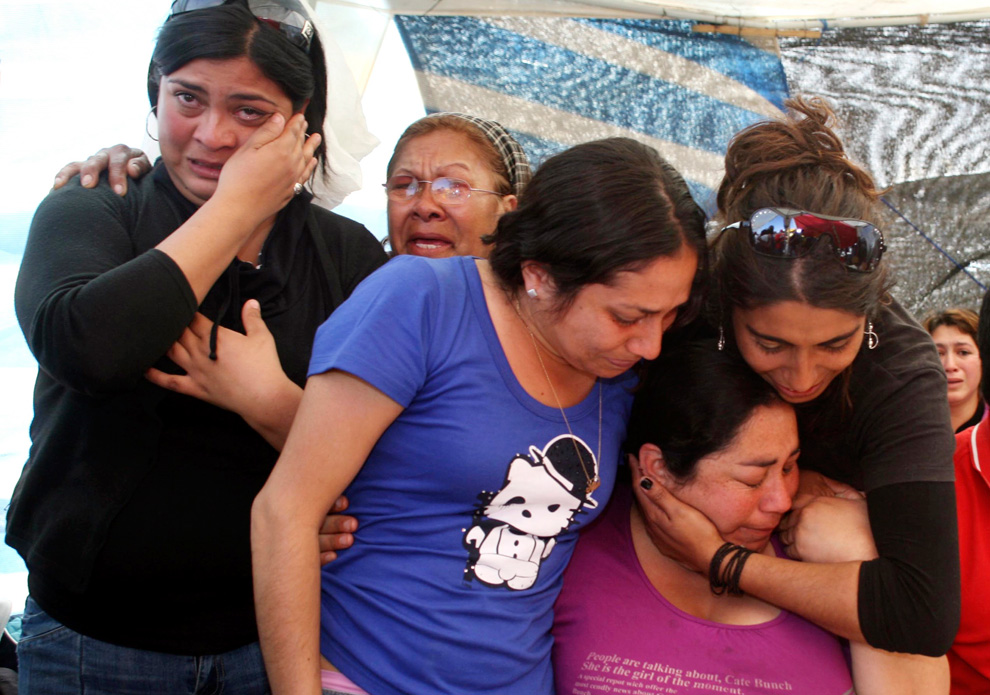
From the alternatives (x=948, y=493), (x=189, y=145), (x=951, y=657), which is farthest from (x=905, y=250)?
(x=189, y=145)

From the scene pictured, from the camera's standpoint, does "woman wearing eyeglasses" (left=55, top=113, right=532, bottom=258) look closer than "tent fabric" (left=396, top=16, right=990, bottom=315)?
Yes

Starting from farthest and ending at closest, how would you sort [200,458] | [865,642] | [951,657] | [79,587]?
[951,657] < [865,642] < [200,458] < [79,587]

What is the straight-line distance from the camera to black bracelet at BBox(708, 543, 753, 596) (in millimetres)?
1620

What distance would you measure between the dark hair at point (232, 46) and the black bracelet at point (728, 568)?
1205mm

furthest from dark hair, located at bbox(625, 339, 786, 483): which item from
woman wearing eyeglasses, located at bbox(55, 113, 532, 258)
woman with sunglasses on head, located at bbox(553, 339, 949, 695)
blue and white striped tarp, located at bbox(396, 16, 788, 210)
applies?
blue and white striped tarp, located at bbox(396, 16, 788, 210)

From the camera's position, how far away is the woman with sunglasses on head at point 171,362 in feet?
4.08

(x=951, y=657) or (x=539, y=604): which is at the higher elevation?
(x=539, y=604)

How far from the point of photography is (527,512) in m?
1.37

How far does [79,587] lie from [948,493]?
1483 mm

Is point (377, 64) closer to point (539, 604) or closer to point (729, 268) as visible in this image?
point (729, 268)

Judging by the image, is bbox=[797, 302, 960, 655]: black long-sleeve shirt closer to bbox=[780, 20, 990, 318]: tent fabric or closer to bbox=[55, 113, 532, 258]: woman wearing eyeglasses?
bbox=[55, 113, 532, 258]: woman wearing eyeglasses

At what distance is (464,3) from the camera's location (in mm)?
2742

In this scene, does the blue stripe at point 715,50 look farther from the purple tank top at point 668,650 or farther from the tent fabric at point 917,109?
the purple tank top at point 668,650

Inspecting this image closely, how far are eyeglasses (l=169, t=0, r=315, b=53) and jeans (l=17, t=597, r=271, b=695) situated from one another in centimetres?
108
